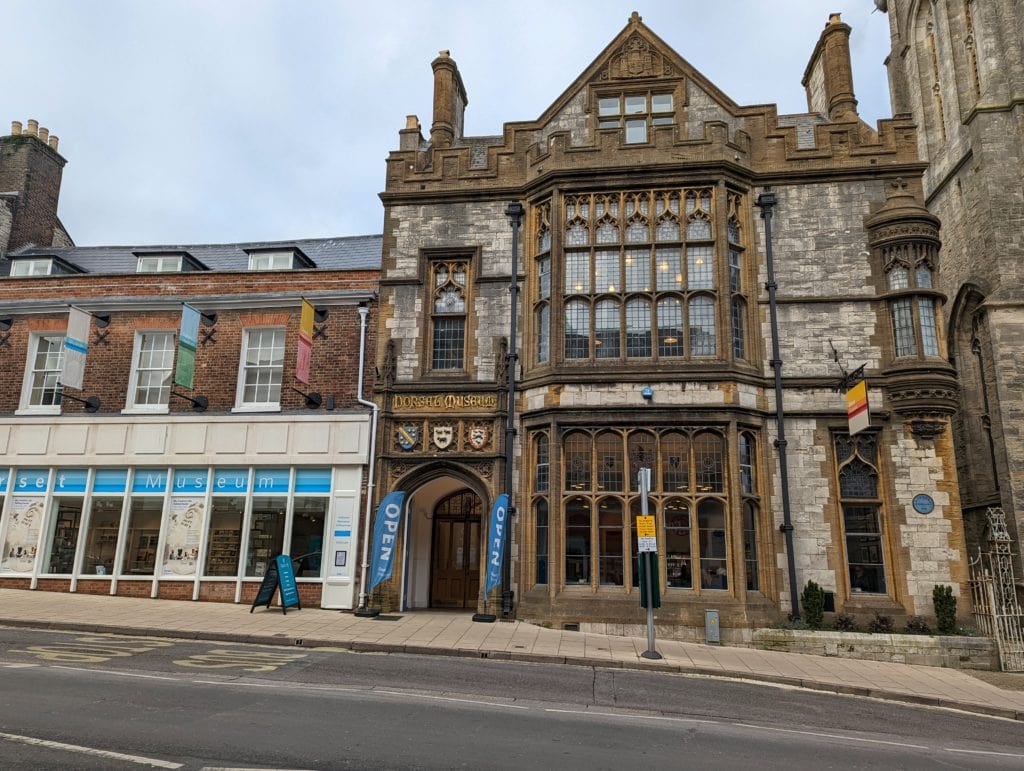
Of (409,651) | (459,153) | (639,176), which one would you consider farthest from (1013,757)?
(459,153)

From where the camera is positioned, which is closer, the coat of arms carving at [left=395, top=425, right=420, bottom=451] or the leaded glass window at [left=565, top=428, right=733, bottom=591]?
the leaded glass window at [left=565, top=428, right=733, bottom=591]

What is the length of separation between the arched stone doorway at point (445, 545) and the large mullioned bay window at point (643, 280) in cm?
423

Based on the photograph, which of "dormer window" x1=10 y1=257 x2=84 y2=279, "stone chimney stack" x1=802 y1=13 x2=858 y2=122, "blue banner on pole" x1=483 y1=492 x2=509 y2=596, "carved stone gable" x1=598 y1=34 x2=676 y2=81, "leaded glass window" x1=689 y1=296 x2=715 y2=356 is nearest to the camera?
"blue banner on pole" x1=483 y1=492 x2=509 y2=596

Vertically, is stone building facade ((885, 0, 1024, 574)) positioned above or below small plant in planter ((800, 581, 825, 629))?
above

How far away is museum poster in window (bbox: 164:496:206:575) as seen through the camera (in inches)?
667

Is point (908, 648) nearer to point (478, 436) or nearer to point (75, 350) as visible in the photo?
point (478, 436)

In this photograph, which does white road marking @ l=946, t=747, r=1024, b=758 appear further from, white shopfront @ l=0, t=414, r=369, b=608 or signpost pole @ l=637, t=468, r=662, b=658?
white shopfront @ l=0, t=414, r=369, b=608

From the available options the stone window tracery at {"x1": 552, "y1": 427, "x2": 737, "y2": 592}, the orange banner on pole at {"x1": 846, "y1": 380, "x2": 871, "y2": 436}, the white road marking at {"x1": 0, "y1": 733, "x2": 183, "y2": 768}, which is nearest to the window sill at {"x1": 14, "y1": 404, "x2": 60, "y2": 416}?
the stone window tracery at {"x1": 552, "y1": 427, "x2": 737, "y2": 592}

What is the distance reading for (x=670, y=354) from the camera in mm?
15547

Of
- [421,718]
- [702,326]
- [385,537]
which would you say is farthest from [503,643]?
[702,326]

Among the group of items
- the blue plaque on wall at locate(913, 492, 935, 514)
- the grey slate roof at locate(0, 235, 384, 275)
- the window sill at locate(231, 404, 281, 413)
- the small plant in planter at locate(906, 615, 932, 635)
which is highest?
the grey slate roof at locate(0, 235, 384, 275)

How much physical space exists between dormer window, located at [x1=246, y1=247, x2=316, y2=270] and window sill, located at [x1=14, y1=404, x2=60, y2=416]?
642cm

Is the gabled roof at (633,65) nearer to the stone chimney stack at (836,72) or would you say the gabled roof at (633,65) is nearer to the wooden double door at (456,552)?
the stone chimney stack at (836,72)

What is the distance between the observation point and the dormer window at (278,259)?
2003 centimetres
